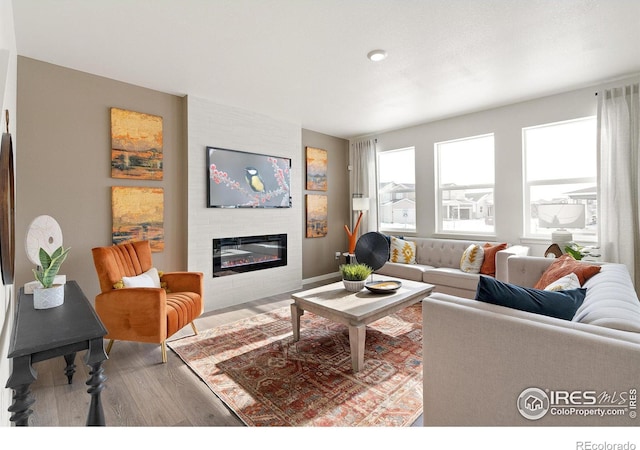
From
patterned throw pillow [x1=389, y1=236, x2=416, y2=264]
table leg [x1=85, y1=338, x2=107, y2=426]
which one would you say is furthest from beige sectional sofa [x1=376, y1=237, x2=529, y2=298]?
table leg [x1=85, y1=338, x2=107, y2=426]

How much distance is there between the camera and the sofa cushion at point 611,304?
1.14 m

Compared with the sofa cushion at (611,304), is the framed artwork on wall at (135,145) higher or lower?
higher

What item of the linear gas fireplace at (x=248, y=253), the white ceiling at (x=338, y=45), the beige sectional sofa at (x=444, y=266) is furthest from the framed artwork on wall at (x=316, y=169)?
the beige sectional sofa at (x=444, y=266)

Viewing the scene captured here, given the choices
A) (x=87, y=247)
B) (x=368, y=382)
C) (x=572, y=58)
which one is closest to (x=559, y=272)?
(x=368, y=382)

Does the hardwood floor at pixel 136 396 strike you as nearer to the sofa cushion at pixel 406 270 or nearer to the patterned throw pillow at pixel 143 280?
the patterned throw pillow at pixel 143 280

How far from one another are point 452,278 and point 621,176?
6.73 ft

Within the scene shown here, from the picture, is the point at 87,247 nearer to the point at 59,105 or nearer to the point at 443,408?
the point at 59,105

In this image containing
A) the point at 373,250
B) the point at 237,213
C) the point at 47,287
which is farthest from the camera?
the point at 237,213

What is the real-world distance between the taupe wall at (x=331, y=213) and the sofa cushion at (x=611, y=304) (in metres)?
3.93

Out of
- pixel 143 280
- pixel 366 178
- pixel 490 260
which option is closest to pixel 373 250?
pixel 490 260

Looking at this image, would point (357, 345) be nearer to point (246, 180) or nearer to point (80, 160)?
point (246, 180)

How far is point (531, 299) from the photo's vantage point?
1367 millimetres
